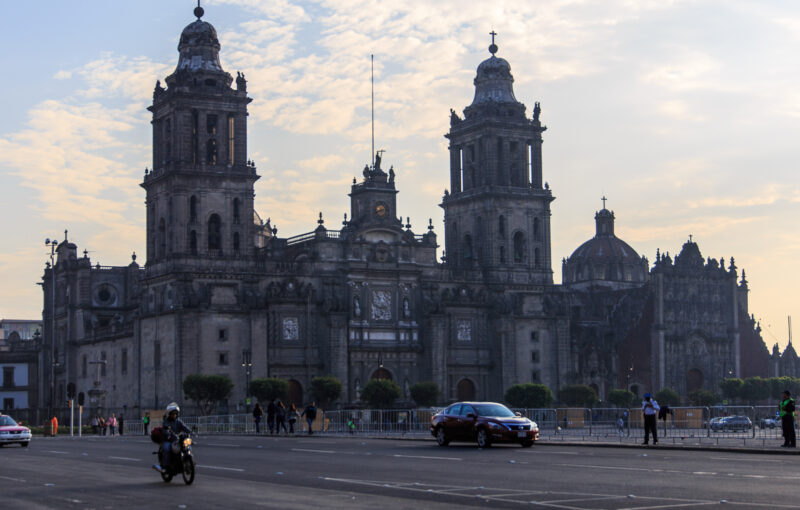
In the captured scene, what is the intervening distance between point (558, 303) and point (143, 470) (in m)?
78.9

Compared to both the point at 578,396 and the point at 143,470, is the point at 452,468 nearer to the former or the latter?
the point at 143,470

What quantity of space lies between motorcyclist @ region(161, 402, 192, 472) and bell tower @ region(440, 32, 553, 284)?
80.0 meters

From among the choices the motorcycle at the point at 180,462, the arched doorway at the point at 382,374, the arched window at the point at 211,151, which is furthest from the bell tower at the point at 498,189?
the motorcycle at the point at 180,462

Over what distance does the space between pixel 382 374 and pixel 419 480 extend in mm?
73664

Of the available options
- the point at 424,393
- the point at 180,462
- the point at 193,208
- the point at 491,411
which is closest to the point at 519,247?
the point at 424,393

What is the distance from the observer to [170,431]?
26.0 meters

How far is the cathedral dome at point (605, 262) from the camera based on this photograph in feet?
440

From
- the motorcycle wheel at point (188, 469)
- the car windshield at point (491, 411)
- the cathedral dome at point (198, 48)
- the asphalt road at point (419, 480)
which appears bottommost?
the asphalt road at point (419, 480)

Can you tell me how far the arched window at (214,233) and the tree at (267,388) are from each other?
40.0 ft

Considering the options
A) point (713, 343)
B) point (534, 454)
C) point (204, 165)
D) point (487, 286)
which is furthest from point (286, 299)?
point (534, 454)

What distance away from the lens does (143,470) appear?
103 feet

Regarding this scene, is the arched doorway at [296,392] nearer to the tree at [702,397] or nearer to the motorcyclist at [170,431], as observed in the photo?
the tree at [702,397]

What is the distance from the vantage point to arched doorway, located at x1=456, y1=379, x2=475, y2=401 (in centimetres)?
10394

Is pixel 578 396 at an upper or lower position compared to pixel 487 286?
lower
